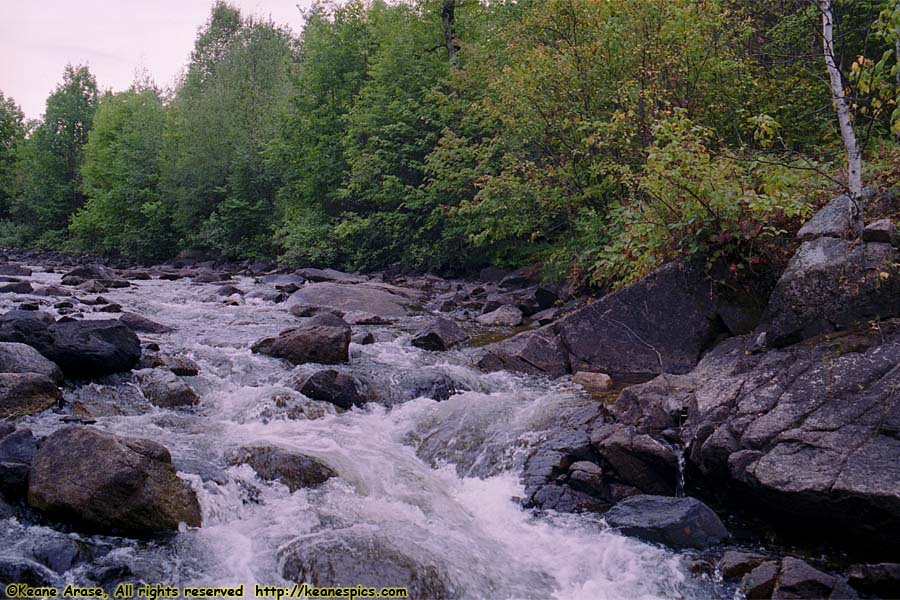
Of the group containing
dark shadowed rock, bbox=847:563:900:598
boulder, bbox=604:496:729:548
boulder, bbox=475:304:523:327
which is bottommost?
boulder, bbox=604:496:729:548

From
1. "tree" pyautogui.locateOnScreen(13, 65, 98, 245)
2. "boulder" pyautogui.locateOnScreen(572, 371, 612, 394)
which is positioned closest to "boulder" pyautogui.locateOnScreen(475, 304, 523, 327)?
"boulder" pyautogui.locateOnScreen(572, 371, 612, 394)

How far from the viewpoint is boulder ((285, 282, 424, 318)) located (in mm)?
16781

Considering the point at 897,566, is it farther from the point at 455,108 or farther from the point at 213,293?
the point at 455,108

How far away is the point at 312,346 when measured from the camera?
1146cm

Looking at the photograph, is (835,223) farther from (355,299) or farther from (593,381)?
(355,299)

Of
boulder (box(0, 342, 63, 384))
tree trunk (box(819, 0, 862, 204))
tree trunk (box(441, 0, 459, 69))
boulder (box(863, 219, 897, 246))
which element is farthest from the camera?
tree trunk (box(441, 0, 459, 69))

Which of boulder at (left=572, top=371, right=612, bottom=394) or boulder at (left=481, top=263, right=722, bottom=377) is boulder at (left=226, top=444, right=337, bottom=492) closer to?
boulder at (left=572, top=371, right=612, bottom=394)

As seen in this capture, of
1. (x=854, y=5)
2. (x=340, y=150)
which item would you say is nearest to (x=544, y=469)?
(x=854, y=5)

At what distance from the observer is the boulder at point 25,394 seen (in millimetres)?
7816

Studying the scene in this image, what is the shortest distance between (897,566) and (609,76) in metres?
13.7

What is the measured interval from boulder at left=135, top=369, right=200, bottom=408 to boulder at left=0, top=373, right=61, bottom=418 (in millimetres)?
1143

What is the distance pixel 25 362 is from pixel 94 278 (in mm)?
14779

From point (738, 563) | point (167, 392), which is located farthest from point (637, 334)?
point (167, 392)

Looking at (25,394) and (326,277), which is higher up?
(326,277)
